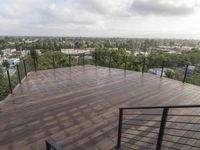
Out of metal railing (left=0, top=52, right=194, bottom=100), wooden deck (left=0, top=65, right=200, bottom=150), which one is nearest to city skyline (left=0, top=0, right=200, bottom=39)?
metal railing (left=0, top=52, right=194, bottom=100)

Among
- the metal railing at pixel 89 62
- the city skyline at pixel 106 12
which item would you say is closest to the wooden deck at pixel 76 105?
the metal railing at pixel 89 62

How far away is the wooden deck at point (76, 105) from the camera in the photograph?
2454 mm

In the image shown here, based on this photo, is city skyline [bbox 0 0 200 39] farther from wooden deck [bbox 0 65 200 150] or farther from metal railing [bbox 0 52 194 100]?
wooden deck [bbox 0 65 200 150]

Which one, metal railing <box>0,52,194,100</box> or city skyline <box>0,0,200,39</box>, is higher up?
city skyline <box>0,0,200,39</box>

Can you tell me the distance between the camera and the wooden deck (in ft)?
8.05

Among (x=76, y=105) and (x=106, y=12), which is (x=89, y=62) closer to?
(x=76, y=105)

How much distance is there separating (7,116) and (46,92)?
1.43m

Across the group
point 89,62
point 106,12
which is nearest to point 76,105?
point 89,62

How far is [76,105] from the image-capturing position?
370cm

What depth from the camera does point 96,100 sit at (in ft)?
13.1

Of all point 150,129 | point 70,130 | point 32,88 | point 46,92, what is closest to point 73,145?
point 70,130

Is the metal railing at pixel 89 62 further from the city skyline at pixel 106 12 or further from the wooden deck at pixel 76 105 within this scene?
the city skyline at pixel 106 12

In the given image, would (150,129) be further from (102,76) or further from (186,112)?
(102,76)

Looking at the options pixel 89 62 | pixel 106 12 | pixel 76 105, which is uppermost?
pixel 106 12
